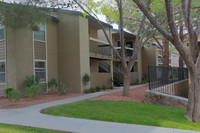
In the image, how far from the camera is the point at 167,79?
450 inches

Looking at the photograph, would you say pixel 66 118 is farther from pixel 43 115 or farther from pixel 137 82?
pixel 137 82

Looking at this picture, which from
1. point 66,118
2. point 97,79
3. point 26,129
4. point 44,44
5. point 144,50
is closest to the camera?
point 26,129

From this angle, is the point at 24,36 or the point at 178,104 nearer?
the point at 178,104

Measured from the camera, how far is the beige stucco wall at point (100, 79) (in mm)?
16252

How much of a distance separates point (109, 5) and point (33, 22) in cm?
509

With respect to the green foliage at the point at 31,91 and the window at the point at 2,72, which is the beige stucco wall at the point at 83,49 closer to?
the green foliage at the point at 31,91

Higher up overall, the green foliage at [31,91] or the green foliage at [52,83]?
the green foliage at [52,83]

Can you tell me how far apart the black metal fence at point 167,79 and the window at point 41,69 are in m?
7.82


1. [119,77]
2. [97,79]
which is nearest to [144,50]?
[119,77]

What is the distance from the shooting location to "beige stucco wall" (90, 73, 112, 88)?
53.3ft

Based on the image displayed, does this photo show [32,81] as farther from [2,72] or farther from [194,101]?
[194,101]

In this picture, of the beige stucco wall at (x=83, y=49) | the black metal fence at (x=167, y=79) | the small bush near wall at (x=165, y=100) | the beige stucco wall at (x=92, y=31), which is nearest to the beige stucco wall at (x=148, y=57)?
the beige stucco wall at (x=92, y=31)

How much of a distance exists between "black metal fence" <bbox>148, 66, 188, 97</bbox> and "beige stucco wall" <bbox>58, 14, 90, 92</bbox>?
18.7 feet

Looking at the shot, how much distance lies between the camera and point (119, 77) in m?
21.7
